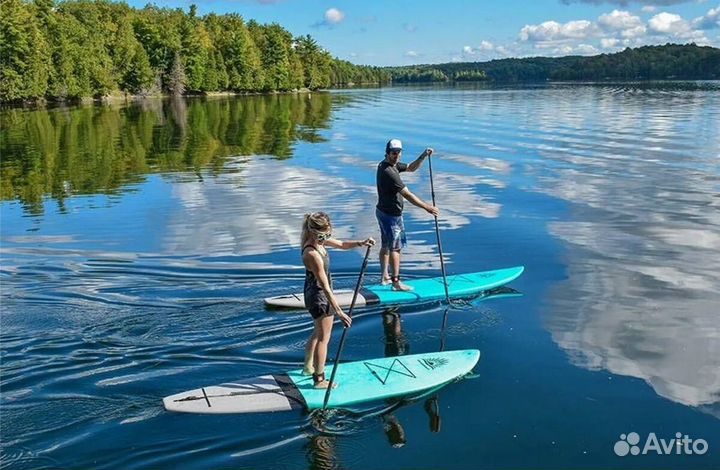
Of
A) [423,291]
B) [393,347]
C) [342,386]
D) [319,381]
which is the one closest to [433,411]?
[342,386]

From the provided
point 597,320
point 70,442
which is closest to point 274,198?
point 597,320

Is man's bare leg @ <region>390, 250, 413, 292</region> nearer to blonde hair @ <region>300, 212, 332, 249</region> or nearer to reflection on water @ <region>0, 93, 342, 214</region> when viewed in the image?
blonde hair @ <region>300, 212, 332, 249</region>

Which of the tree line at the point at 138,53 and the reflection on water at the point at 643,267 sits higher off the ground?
the tree line at the point at 138,53

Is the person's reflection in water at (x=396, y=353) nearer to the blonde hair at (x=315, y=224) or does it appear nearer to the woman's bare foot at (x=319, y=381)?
the woman's bare foot at (x=319, y=381)

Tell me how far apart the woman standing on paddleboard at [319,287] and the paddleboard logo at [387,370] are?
741 mm

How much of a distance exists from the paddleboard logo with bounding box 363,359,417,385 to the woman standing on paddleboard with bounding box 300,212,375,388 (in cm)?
74

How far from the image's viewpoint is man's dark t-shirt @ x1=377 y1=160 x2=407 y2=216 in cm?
1243

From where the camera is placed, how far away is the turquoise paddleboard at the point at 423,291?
A: 12.1 metres

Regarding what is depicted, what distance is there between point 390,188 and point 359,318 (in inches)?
102

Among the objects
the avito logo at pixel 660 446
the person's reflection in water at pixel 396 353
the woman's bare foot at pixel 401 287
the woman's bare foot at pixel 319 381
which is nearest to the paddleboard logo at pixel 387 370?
the person's reflection in water at pixel 396 353

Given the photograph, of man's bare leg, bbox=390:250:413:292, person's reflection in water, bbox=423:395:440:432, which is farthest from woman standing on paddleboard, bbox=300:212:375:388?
man's bare leg, bbox=390:250:413:292

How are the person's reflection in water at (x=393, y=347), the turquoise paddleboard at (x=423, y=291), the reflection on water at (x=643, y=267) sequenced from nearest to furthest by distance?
the person's reflection in water at (x=393, y=347) → the reflection on water at (x=643, y=267) → the turquoise paddleboard at (x=423, y=291)

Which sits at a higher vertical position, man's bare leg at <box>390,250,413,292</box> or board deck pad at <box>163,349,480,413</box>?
man's bare leg at <box>390,250,413,292</box>

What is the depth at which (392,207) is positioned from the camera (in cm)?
1264
